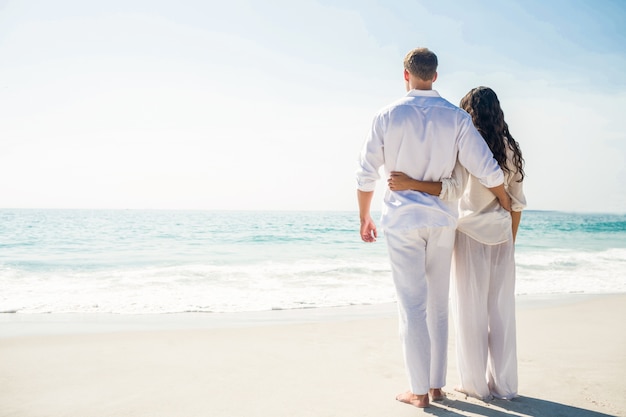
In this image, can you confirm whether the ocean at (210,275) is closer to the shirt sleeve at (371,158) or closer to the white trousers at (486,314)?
the white trousers at (486,314)

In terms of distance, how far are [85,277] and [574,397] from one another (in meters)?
8.75

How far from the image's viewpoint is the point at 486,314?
2.74 meters

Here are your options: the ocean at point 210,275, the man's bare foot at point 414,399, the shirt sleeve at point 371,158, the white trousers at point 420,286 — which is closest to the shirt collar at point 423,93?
the shirt sleeve at point 371,158

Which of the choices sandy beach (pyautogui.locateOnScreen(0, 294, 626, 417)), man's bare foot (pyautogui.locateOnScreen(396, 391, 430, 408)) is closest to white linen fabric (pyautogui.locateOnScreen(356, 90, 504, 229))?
man's bare foot (pyautogui.locateOnScreen(396, 391, 430, 408))

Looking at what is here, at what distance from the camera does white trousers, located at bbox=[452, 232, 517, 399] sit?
2.73 metres

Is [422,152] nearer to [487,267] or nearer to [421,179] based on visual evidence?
[421,179]

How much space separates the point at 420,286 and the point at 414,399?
658 millimetres

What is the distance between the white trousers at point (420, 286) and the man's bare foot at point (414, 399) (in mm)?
46

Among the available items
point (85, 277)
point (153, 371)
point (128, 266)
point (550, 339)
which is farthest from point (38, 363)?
point (128, 266)

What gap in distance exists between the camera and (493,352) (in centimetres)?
276

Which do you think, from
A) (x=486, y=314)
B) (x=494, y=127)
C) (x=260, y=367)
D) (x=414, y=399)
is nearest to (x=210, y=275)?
(x=260, y=367)

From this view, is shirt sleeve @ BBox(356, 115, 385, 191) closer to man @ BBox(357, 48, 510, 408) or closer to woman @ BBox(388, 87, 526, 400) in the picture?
man @ BBox(357, 48, 510, 408)

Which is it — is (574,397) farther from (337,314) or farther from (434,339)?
(337,314)

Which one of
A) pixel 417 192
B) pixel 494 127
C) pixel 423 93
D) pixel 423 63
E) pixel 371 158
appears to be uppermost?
pixel 423 63
